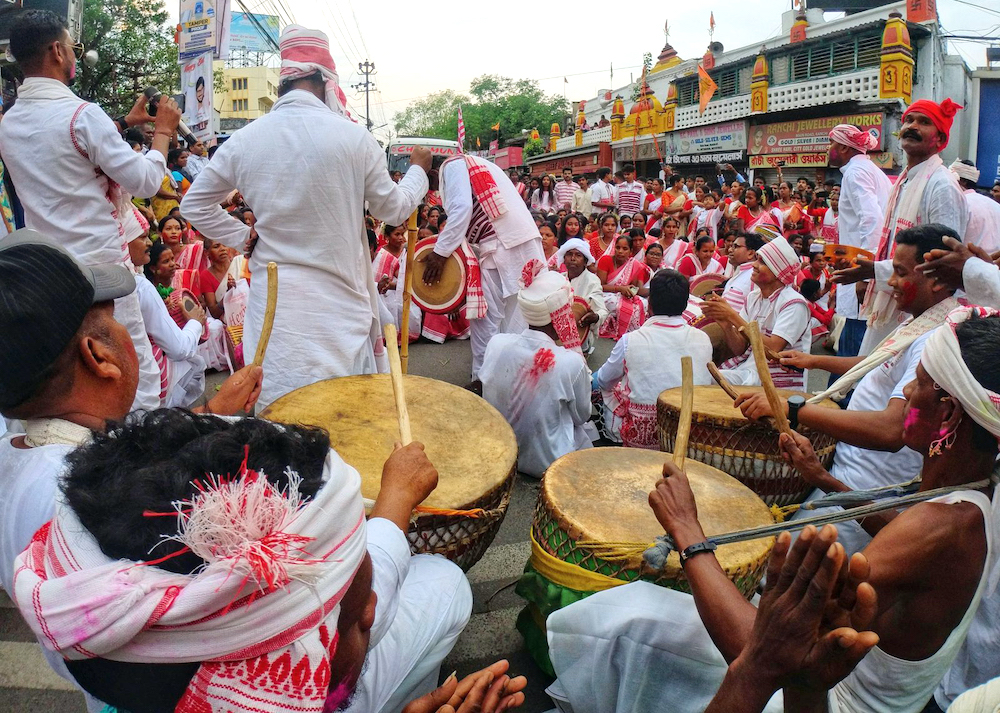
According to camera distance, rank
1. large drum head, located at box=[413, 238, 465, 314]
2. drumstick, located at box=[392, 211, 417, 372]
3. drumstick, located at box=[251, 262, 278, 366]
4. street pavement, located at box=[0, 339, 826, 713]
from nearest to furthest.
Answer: street pavement, located at box=[0, 339, 826, 713], drumstick, located at box=[251, 262, 278, 366], drumstick, located at box=[392, 211, 417, 372], large drum head, located at box=[413, 238, 465, 314]

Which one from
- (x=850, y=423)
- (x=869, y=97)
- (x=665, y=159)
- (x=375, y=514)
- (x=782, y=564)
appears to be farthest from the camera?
(x=665, y=159)

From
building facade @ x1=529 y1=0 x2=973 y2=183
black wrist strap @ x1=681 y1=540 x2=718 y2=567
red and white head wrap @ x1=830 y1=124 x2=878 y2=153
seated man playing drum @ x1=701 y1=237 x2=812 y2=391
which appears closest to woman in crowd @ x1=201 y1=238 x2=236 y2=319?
seated man playing drum @ x1=701 y1=237 x2=812 y2=391

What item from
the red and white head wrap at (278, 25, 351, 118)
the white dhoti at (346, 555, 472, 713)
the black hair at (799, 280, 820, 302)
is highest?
the red and white head wrap at (278, 25, 351, 118)

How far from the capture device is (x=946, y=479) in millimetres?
1716

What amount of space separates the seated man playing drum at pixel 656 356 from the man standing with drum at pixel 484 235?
116cm

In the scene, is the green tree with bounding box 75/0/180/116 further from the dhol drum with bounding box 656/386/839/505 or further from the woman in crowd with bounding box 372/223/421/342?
the dhol drum with bounding box 656/386/839/505

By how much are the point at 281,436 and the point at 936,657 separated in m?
1.56

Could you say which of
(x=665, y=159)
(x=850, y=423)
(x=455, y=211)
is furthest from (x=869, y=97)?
(x=850, y=423)

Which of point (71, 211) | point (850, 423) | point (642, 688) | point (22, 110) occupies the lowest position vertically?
point (642, 688)

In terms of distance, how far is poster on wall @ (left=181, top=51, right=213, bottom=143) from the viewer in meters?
9.52

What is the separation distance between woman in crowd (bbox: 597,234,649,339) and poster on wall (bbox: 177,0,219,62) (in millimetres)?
6312

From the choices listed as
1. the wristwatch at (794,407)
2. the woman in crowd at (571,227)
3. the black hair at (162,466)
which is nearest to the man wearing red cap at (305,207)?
the wristwatch at (794,407)

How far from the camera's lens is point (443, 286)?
17.1 feet

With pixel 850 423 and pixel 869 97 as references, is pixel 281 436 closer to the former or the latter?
pixel 850 423
